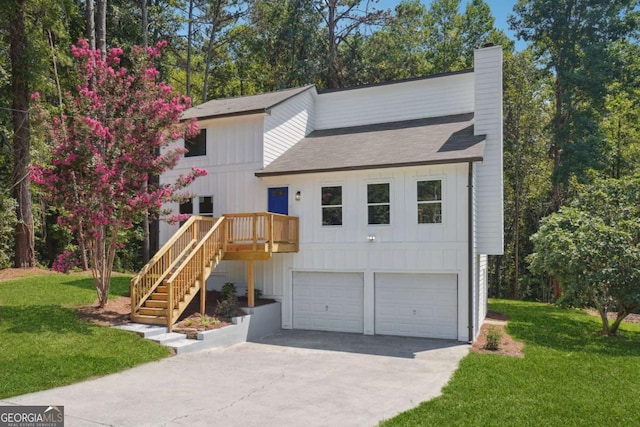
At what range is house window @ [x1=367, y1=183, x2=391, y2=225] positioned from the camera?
1298 centimetres

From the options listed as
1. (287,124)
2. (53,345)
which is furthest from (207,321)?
(287,124)

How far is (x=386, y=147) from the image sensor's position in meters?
13.9

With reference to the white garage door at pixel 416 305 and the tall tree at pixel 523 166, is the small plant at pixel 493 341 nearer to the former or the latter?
the white garage door at pixel 416 305

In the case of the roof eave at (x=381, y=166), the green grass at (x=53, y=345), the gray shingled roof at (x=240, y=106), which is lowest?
the green grass at (x=53, y=345)

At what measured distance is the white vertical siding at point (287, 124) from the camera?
14906 mm

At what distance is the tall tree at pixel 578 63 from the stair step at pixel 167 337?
1970 cm

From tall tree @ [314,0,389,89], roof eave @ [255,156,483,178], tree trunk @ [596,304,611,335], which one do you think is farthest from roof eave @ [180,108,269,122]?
tall tree @ [314,0,389,89]

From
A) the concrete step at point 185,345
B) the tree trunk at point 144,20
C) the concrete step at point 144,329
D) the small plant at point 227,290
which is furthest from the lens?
the tree trunk at point 144,20

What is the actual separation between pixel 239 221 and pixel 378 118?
675cm

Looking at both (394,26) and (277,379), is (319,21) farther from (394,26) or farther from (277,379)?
(277,379)

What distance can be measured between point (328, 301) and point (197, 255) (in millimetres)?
4190

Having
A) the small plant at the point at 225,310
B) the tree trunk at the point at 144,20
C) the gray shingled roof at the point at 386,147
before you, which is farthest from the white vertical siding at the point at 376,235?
the tree trunk at the point at 144,20

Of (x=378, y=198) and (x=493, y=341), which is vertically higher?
(x=378, y=198)

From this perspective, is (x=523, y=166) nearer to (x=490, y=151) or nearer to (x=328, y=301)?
(x=490, y=151)
